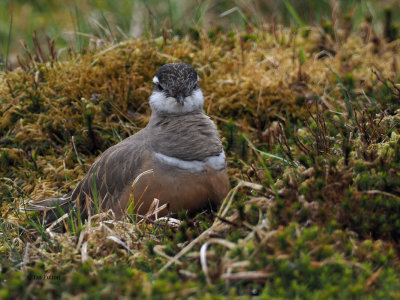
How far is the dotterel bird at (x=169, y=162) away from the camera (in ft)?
14.4

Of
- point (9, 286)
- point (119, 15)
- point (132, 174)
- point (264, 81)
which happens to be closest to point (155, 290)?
point (9, 286)

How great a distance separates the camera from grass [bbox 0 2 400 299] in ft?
9.65

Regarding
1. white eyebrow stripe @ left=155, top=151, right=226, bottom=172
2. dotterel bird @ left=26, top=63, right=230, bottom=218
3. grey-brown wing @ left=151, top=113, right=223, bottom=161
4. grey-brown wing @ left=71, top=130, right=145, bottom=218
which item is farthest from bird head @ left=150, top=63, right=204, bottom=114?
white eyebrow stripe @ left=155, top=151, right=226, bottom=172

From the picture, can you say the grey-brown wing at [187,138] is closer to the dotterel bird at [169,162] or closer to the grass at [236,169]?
the dotterel bird at [169,162]

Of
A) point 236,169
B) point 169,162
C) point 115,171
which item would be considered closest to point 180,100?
point 169,162

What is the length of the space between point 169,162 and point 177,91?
2.34 feet

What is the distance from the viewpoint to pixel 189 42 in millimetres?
6766

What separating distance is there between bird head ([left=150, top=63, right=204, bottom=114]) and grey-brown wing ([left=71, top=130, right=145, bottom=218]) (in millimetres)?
346

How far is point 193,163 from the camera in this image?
4.52 m

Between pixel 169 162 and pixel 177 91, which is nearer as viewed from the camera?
pixel 169 162

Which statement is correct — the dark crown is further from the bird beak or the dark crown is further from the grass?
the grass

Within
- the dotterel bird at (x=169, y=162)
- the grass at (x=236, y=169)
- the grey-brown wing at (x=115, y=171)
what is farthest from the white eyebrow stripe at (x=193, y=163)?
the grass at (x=236, y=169)

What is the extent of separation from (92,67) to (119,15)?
8.69 feet

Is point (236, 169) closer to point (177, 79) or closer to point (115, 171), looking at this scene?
point (177, 79)
